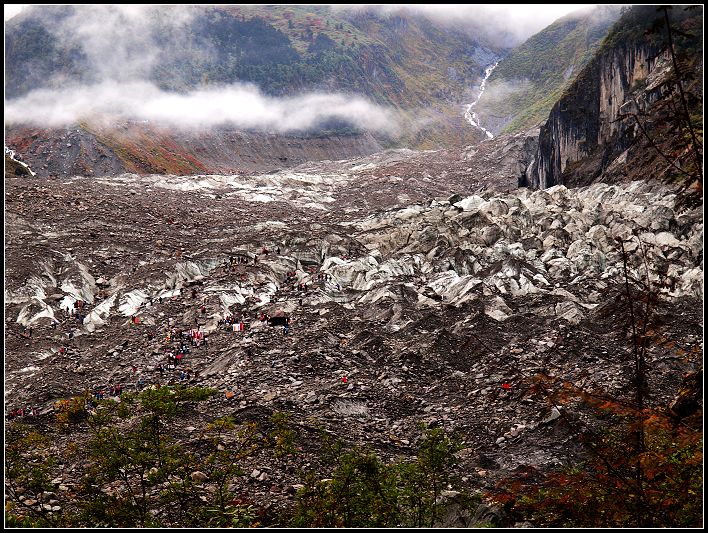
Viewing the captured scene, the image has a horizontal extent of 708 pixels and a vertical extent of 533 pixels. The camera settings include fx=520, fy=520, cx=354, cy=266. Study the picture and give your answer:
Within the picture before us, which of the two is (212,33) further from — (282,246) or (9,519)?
(9,519)

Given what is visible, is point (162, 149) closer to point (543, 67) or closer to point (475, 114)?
point (475, 114)

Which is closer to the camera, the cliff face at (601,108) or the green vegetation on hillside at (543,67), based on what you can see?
the cliff face at (601,108)

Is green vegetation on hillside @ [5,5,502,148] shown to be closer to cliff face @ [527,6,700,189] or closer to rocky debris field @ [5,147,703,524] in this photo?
cliff face @ [527,6,700,189]

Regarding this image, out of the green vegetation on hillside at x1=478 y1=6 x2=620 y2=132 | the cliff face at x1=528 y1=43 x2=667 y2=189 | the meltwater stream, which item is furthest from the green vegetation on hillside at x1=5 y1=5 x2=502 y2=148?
the cliff face at x1=528 y1=43 x2=667 y2=189

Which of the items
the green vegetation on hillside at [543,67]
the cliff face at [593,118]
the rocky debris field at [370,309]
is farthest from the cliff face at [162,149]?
the cliff face at [593,118]

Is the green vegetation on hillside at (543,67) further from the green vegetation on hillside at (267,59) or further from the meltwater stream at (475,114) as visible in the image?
the green vegetation on hillside at (267,59)

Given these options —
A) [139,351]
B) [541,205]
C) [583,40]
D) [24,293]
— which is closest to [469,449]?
[139,351]
